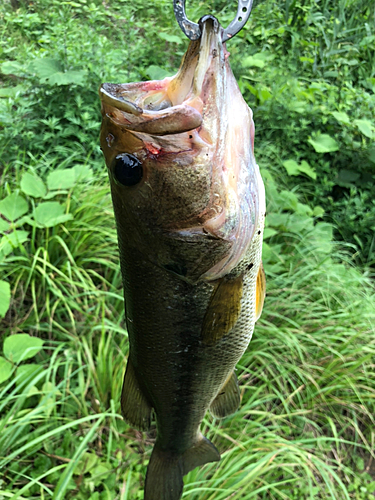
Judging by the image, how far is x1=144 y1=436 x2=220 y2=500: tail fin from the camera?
1.16m

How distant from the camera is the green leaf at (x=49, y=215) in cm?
225

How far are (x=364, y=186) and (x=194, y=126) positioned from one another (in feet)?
11.7

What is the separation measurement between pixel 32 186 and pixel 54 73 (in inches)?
53.3

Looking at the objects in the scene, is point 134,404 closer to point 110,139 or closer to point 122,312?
point 110,139

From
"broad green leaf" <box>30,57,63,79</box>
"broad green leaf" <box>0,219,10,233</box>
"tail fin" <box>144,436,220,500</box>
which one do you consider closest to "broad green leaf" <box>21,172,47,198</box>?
"broad green leaf" <box>0,219,10,233</box>

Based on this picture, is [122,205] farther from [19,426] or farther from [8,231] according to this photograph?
[8,231]

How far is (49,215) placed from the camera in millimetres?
2287

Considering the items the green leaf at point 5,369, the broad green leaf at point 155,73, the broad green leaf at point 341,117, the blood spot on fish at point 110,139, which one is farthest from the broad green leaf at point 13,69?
the blood spot on fish at point 110,139

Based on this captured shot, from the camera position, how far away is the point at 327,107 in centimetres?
393

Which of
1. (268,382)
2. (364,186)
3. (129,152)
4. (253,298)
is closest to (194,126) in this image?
(129,152)

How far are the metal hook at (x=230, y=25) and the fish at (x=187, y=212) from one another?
0.06ft

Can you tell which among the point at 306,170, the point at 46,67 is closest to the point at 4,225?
the point at 46,67

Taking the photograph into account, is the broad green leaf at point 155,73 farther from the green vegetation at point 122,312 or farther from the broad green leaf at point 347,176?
the broad green leaf at point 347,176

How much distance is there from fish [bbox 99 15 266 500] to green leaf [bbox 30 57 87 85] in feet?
8.42
